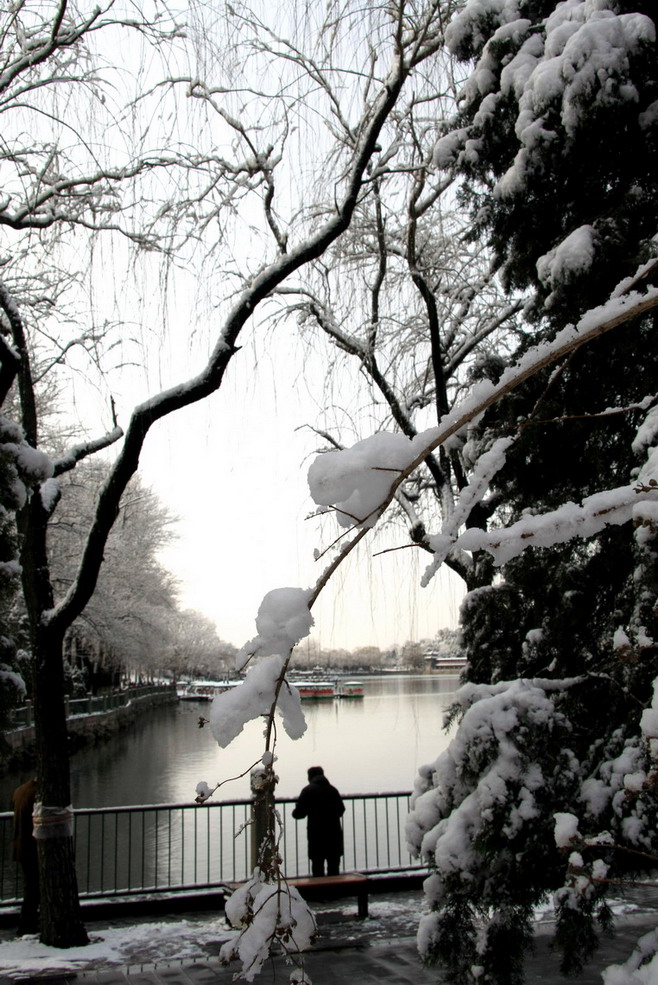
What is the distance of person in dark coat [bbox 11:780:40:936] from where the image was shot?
26.8ft

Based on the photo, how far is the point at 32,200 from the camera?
7660 millimetres

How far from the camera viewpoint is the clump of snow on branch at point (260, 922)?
1503mm

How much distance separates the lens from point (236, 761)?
25516 mm

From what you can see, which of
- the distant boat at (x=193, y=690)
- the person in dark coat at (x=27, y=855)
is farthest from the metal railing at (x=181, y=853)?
the distant boat at (x=193, y=690)

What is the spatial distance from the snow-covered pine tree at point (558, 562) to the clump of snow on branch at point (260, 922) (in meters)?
2.15

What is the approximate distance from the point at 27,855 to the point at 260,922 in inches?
307

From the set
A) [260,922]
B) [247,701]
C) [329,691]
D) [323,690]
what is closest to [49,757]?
[260,922]

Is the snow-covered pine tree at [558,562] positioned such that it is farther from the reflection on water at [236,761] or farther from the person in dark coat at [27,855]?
the reflection on water at [236,761]

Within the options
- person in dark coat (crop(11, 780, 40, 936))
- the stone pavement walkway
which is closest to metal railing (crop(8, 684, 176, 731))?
person in dark coat (crop(11, 780, 40, 936))

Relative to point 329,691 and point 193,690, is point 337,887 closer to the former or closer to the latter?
point 329,691

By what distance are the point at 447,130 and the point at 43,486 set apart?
478cm

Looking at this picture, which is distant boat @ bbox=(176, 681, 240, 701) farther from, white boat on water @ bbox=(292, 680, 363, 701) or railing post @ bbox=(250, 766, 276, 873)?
railing post @ bbox=(250, 766, 276, 873)

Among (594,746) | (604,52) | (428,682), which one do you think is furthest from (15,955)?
(428,682)

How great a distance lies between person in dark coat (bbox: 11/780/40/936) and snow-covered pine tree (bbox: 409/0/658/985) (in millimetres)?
4766
